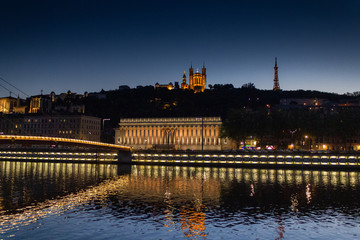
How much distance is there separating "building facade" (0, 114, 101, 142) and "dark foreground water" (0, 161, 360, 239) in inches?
4708

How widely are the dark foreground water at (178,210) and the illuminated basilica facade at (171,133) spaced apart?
10893 centimetres

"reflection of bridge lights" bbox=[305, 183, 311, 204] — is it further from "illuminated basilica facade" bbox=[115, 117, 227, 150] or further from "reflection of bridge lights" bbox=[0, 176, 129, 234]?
"illuminated basilica facade" bbox=[115, 117, 227, 150]

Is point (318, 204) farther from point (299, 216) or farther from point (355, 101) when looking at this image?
point (355, 101)

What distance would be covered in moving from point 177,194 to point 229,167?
141 ft

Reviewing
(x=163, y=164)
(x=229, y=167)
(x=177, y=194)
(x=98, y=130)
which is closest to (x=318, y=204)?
(x=177, y=194)

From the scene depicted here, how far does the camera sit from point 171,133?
166 m

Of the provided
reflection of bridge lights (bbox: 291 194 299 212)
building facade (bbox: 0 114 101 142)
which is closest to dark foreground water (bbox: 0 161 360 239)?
reflection of bridge lights (bbox: 291 194 299 212)

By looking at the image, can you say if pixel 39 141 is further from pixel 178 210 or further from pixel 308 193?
pixel 308 193

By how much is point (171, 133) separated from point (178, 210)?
133787mm

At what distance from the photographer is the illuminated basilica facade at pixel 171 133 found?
16125 centimetres

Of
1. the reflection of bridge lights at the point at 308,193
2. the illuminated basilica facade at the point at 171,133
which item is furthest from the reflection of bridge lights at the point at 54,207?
the illuminated basilica facade at the point at 171,133

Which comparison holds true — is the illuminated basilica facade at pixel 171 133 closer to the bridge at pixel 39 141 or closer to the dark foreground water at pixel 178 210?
the bridge at pixel 39 141

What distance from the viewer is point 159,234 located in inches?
963

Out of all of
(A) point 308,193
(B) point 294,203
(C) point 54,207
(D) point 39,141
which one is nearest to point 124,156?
(D) point 39,141
